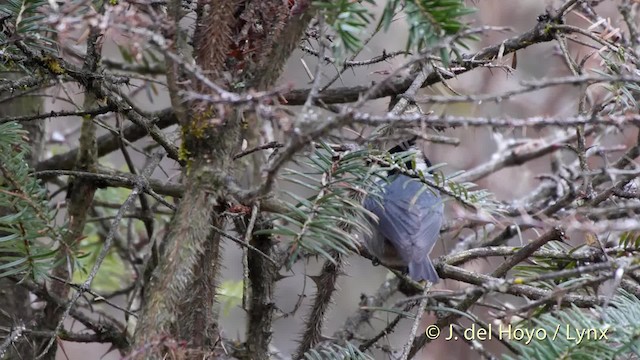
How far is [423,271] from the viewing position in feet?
7.20

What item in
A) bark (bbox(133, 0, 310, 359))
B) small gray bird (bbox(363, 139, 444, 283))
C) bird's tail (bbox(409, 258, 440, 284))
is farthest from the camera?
small gray bird (bbox(363, 139, 444, 283))

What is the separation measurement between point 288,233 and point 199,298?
0.32 metres

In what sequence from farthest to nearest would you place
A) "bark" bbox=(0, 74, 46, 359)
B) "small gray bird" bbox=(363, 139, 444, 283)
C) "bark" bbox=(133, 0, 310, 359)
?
"small gray bird" bbox=(363, 139, 444, 283), "bark" bbox=(0, 74, 46, 359), "bark" bbox=(133, 0, 310, 359)

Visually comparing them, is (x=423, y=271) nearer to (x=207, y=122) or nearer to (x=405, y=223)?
(x=405, y=223)

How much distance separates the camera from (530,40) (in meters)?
2.05

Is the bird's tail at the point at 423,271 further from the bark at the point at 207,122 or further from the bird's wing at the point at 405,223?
the bark at the point at 207,122

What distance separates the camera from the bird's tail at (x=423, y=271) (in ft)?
7.04

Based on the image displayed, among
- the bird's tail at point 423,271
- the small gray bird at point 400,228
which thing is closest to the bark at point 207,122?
the bird's tail at point 423,271

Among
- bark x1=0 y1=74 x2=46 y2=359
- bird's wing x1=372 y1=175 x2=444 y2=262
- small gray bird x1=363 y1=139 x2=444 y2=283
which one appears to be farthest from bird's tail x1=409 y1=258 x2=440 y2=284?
bark x1=0 y1=74 x2=46 y2=359

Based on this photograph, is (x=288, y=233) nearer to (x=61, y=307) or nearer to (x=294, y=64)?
(x=61, y=307)

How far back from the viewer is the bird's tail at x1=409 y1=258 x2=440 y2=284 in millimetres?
2146

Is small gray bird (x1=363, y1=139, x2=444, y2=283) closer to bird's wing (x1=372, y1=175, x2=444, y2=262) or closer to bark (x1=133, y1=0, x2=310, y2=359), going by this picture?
bird's wing (x1=372, y1=175, x2=444, y2=262)

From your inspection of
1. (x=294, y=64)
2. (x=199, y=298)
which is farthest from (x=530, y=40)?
(x=294, y=64)

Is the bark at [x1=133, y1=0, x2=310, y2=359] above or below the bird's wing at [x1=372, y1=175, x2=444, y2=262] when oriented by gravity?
below
